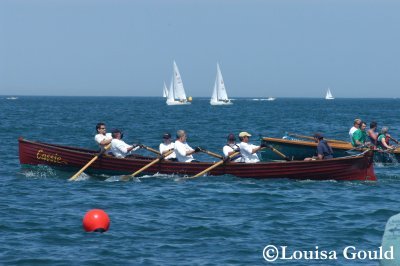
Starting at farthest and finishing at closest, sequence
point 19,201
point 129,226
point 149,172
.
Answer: point 149,172 < point 19,201 < point 129,226

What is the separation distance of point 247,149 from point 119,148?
12.6ft

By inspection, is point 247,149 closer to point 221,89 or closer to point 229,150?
point 229,150

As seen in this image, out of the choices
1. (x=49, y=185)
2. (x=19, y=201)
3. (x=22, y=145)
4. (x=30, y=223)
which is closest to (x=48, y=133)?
(x=22, y=145)

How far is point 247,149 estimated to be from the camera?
22750mm

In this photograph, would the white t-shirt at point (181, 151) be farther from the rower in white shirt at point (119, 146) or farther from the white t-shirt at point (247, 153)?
the white t-shirt at point (247, 153)

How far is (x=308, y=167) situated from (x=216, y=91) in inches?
3860

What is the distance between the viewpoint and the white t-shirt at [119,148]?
23.4 meters

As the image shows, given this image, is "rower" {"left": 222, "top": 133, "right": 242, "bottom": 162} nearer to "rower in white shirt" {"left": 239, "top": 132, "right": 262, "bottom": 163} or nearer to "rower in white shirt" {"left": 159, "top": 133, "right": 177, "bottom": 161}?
"rower in white shirt" {"left": 239, "top": 132, "right": 262, "bottom": 163}

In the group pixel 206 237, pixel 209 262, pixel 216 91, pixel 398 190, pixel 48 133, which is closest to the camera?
pixel 209 262

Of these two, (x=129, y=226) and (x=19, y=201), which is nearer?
(x=129, y=226)

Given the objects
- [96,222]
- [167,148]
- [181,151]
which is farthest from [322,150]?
[96,222]

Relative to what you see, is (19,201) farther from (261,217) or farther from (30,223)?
(261,217)

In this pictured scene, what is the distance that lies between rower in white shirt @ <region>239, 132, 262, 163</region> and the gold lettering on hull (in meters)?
5.73

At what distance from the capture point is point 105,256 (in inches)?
537
